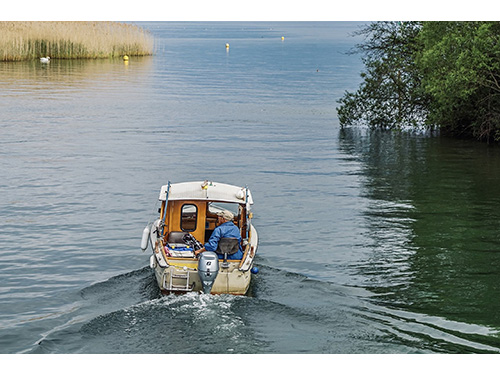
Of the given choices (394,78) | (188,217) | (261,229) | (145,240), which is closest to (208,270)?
(145,240)

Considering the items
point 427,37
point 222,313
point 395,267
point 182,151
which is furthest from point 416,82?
point 222,313

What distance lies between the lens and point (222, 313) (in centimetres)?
1748

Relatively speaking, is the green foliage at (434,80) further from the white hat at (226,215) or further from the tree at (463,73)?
the white hat at (226,215)

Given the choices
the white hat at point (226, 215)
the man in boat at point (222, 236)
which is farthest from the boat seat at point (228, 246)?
the white hat at point (226, 215)

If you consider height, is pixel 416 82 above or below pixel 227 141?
above

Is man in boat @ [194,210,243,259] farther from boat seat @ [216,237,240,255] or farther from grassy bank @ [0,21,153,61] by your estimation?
grassy bank @ [0,21,153,61]

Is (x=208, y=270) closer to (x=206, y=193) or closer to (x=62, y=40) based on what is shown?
(x=206, y=193)

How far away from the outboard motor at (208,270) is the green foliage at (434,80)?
23.7m

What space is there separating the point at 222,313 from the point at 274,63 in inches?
3522

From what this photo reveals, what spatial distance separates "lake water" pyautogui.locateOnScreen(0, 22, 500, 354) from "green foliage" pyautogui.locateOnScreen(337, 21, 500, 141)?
5.04 ft

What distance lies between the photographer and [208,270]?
18094 mm

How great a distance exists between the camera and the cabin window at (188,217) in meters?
21.6

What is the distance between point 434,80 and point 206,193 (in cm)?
2301

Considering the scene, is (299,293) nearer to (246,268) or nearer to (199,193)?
(246,268)
